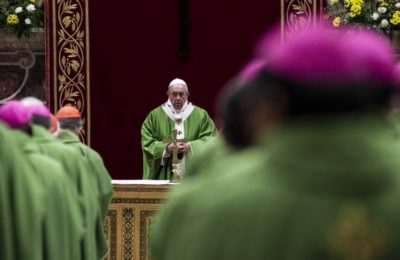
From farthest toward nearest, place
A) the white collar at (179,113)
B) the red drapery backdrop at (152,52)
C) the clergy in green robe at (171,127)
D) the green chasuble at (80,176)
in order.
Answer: the red drapery backdrop at (152,52), the white collar at (179,113), the clergy in green robe at (171,127), the green chasuble at (80,176)

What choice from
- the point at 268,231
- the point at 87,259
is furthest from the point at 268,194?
the point at 87,259

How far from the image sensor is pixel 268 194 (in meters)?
2.19

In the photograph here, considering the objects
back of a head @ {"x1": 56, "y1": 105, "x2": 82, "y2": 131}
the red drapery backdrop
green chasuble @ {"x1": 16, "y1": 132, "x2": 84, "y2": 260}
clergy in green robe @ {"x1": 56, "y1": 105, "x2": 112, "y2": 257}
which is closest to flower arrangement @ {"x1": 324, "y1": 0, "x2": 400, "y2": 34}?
the red drapery backdrop

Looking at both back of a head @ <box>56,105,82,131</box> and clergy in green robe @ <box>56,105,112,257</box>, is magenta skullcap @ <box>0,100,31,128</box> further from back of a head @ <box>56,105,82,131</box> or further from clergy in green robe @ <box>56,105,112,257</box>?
back of a head @ <box>56,105,82,131</box>

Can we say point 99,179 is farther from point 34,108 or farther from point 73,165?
point 34,108

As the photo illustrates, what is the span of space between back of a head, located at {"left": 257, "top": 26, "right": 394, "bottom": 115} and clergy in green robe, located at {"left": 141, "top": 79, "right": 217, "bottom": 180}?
8.44 m

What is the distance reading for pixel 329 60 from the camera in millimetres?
2166

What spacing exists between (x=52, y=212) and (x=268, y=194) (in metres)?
3.17

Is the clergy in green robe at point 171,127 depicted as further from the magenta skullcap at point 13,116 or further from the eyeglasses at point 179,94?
the magenta skullcap at point 13,116

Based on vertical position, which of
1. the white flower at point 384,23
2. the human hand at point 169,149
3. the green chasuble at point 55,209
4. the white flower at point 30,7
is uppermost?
the white flower at point 30,7

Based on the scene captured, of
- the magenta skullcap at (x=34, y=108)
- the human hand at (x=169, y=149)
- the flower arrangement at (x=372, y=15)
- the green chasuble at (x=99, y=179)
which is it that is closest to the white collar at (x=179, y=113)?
the human hand at (x=169, y=149)

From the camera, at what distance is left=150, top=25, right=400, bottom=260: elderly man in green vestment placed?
2.15m

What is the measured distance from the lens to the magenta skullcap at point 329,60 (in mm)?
2158

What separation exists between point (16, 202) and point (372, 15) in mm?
→ 7516
